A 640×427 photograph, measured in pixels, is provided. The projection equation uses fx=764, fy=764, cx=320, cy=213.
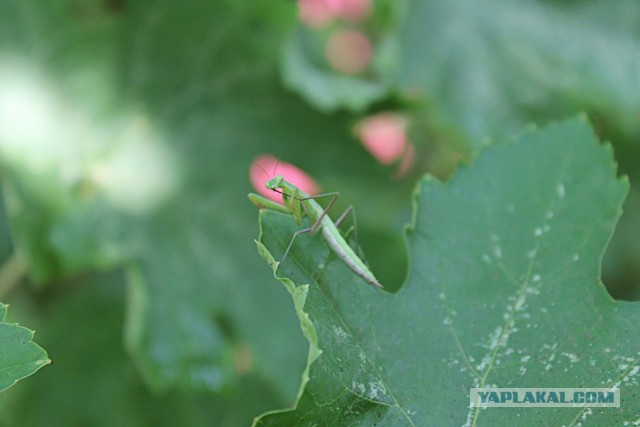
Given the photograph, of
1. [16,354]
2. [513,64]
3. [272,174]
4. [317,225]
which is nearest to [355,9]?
[513,64]

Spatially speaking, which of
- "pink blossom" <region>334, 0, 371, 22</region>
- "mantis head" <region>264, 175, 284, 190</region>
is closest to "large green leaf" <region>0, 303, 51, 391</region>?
"mantis head" <region>264, 175, 284, 190</region>

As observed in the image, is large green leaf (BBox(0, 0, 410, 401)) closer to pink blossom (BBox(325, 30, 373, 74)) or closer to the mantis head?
pink blossom (BBox(325, 30, 373, 74))

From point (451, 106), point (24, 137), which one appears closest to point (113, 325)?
point (24, 137)

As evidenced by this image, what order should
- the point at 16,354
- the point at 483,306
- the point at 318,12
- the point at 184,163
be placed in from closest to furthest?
the point at 16,354
the point at 483,306
the point at 184,163
the point at 318,12

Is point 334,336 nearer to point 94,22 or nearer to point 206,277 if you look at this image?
point 206,277

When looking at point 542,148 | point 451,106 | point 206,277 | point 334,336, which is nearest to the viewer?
point 334,336

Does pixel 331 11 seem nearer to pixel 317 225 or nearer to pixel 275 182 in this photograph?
pixel 275 182
